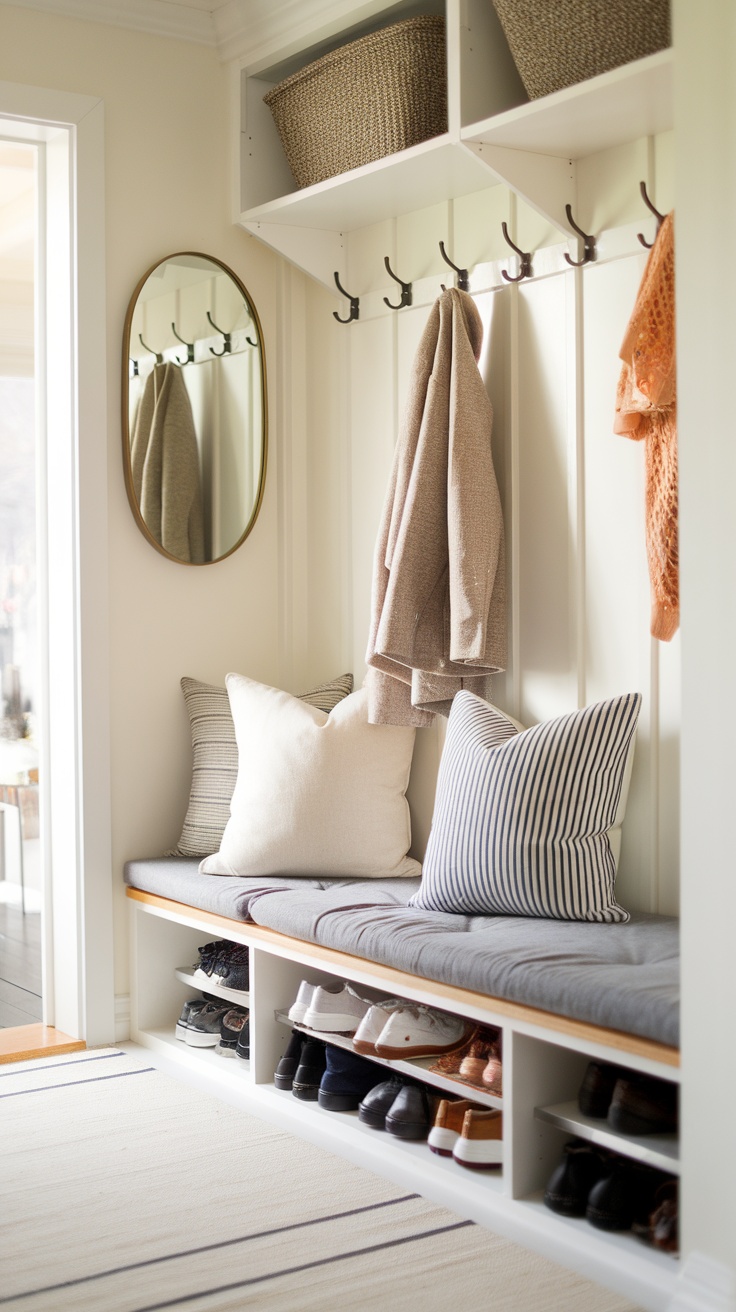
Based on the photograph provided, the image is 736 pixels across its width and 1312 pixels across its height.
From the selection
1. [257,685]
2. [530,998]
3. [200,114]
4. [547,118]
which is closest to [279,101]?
[200,114]

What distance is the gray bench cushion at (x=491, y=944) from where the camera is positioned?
1839 millimetres

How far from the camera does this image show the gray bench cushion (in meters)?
1.84

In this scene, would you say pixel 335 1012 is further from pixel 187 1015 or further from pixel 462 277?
pixel 462 277

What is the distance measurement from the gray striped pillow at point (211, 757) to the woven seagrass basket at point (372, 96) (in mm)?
1209

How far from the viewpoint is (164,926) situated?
10.2 ft

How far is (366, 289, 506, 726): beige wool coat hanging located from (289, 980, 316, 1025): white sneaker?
0.62m

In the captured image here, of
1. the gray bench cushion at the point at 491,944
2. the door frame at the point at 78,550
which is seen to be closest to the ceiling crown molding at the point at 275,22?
the door frame at the point at 78,550

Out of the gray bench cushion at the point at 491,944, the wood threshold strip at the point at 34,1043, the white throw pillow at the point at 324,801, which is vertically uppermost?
the white throw pillow at the point at 324,801

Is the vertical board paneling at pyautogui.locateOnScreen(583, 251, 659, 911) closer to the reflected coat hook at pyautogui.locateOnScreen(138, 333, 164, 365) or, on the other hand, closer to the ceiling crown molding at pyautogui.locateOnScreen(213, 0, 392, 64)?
the ceiling crown molding at pyautogui.locateOnScreen(213, 0, 392, 64)

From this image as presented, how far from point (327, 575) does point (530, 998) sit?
5.10ft

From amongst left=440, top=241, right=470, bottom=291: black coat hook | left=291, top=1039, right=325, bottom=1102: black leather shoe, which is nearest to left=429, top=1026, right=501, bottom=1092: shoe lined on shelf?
left=291, top=1039, right=325, bottom=1102: black leather shoe

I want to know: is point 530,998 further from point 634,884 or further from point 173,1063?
point 173,1063

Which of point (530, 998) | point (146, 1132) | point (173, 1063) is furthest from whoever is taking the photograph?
point (173, 1063)

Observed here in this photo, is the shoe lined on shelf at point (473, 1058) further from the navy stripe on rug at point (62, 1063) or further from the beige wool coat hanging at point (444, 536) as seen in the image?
the navy stripe on rug at point (62, 1063)
